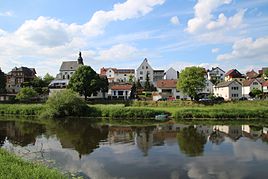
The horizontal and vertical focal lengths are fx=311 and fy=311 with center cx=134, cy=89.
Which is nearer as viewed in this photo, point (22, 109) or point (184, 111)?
point (184, 111)

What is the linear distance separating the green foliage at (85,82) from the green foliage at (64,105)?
11.1 m

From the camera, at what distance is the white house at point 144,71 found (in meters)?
115

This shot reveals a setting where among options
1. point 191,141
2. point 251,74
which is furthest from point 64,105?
point 251,74

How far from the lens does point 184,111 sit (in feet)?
184

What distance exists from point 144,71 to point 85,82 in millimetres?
45801

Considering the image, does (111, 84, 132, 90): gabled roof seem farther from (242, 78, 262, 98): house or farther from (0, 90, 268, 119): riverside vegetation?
(242, 78, 262, 98): house

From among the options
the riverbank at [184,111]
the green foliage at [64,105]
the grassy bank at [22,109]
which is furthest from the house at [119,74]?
the green foliage at [64,105]

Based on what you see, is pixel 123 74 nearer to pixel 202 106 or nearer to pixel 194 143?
pixel 202 106

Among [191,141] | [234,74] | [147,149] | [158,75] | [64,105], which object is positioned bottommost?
[147,149]

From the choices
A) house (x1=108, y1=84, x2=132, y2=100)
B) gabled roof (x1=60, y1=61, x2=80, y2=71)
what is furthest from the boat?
gabled roof (x1=60, y1=61, x2=80, y2=71)

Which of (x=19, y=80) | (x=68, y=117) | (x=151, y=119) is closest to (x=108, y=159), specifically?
(x=151, y=119)

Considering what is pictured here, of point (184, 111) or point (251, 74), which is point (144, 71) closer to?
point (251, 74)

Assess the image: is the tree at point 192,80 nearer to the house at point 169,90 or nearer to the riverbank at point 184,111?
the riverbank at point 184,111

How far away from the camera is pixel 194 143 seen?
110 ft
